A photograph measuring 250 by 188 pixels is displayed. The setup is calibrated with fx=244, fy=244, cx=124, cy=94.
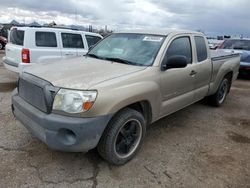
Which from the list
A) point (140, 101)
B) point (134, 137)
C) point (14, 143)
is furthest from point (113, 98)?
point (14, 143)

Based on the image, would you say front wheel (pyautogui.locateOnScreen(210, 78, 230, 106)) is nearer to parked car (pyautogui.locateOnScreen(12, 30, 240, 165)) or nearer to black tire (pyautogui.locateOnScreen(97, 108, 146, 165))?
parked car (pyautogui.locateOnScreen(12, 30, 240, 165))

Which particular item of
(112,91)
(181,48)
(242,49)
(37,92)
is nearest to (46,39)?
(181,48)

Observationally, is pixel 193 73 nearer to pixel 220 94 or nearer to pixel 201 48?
pixel 201 48

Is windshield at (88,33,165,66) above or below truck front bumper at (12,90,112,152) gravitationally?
above

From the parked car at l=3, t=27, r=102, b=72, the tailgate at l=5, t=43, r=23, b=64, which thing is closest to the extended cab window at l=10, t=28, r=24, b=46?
the parked car at l=3, t=27, r=102, b=72

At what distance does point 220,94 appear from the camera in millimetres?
6020

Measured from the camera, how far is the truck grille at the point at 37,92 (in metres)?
2.73

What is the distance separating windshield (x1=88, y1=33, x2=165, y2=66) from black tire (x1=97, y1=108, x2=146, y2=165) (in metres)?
0.84

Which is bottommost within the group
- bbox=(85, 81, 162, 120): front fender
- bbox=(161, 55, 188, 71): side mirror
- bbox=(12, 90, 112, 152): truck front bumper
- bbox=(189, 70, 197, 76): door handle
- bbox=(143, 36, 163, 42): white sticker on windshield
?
Result: bbox=(12, 90, 112, 152): truck front bumper

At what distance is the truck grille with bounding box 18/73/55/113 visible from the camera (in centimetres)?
273

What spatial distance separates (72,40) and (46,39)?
957 mm

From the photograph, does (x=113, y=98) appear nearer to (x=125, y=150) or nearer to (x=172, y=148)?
(x=125, y=150)

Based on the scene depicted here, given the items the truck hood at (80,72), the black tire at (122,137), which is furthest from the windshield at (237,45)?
the black tire at (122,137)

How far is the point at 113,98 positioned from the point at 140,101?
1.97 feet
